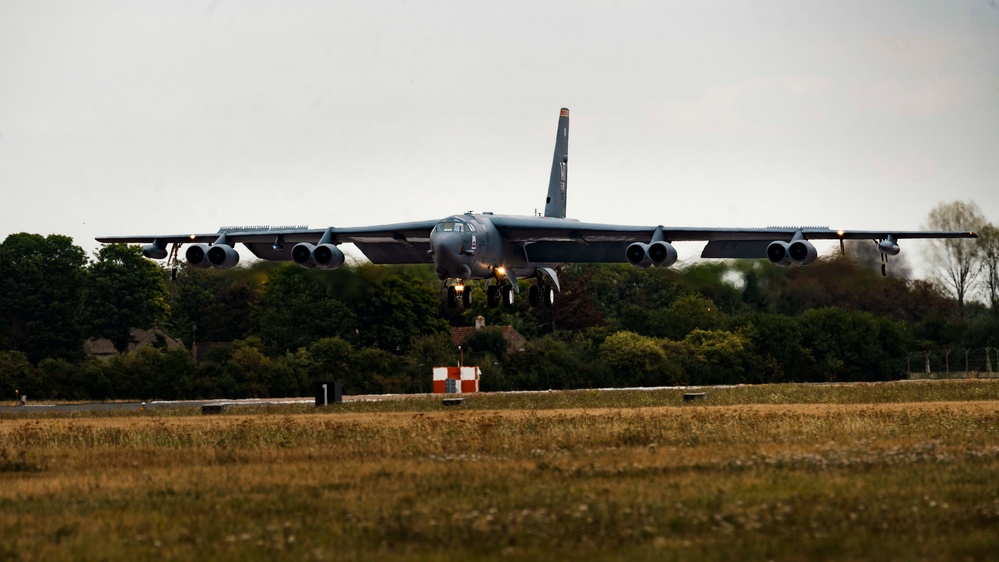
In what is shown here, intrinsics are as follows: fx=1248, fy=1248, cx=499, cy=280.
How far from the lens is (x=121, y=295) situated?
2532 inches

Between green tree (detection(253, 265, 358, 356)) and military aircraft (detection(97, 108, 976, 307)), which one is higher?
military aircraft (detection(97, 108, 976, 307))

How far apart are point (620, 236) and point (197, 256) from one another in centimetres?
1359

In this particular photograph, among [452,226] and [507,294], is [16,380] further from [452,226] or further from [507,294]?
[452,226]

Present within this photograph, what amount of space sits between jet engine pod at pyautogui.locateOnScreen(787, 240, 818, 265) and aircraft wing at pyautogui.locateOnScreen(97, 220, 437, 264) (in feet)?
36.0

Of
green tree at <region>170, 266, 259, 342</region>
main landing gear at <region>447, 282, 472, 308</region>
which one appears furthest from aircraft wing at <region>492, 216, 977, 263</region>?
green tree at <region>170, 266, 259, 342</region>

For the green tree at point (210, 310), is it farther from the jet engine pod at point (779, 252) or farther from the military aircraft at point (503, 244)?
the jet engine pod at point (779, 252)

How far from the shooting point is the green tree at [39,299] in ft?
201

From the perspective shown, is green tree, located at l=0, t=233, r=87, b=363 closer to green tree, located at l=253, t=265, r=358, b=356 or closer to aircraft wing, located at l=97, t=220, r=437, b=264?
green tree, located at l=253, t=265, r=358, b=356

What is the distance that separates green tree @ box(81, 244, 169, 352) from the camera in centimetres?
6322

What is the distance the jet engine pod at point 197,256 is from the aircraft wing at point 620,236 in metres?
9.31

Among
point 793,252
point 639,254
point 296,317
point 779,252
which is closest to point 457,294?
point 639,254

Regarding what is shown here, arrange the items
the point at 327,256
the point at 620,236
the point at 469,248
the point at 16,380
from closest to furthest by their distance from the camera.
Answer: the point at 469,248
the point at 327,256
the point at 620,236
the point at 16,380

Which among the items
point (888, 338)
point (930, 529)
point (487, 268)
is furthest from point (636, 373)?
point (930, 529)

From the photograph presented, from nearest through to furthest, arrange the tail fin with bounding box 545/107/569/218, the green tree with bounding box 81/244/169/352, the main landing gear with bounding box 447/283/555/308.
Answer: the main landing gear with bounding box 447/283/555/308
the tail fin with bounding box 545/107/569/218
the green tree with bounding box 81/244/169/352
